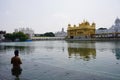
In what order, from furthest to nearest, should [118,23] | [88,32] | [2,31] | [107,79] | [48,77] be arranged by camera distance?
[2,31] → [118,23] → [88,32] → [48,77] → [107,79]

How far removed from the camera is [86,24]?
11188 cm

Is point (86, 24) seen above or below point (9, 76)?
above

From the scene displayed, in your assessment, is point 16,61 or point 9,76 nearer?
point 9,76

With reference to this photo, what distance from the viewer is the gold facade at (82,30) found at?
109750 mm

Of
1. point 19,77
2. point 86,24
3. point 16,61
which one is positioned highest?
point 86,24

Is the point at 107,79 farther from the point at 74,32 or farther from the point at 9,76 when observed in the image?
the point at 74,32

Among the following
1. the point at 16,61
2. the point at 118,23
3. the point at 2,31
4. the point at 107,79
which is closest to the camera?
the point at 107,79

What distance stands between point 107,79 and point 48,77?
297 centimetres

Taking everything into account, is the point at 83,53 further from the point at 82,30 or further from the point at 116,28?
the point at 116,28

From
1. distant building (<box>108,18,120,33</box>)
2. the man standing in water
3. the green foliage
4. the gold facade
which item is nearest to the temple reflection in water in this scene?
the man standing in water

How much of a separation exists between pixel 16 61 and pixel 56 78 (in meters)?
2.99

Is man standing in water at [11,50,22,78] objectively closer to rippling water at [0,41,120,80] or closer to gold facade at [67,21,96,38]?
rippling water at [0,41,120,80]

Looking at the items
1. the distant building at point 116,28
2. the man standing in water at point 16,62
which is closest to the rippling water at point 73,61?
the man standing in water at point 16,62

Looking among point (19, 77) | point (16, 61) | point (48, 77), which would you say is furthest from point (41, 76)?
point (16, 61)
